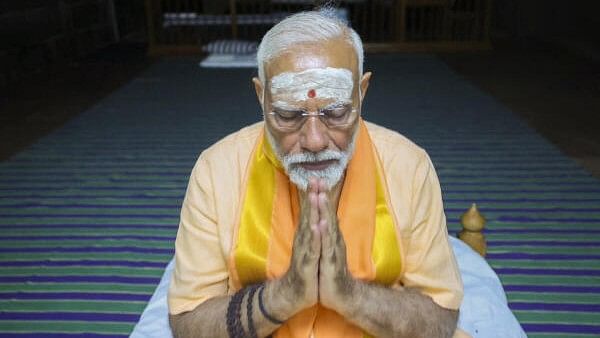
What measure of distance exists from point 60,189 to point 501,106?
11.9 ft

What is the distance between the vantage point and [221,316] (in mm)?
1161

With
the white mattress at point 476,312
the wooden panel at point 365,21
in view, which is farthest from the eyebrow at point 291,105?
the wooden panel at point 365,21

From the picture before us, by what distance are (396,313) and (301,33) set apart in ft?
Answer: 1.98

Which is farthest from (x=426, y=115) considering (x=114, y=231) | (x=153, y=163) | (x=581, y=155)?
(x=114, y=231)

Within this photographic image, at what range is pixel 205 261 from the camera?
4.03 ft

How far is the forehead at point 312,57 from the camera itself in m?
1.10

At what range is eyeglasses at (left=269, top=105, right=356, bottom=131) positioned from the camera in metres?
1.13

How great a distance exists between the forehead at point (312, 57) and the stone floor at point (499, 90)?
2784 millimetres

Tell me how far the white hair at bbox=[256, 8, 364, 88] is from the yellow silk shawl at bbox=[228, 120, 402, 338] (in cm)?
21

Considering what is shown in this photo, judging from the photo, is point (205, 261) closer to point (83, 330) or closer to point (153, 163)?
point (83, 330)

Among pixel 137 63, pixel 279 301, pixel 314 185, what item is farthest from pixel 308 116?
pixel 137 63

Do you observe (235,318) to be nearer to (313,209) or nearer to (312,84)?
(313,209)

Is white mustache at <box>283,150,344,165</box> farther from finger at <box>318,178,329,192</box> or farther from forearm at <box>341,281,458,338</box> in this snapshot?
forearm at <box>341,281,458,338</box>

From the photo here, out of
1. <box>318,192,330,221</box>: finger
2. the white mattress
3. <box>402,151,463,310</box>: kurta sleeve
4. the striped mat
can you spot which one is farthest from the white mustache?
the striped mat
